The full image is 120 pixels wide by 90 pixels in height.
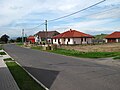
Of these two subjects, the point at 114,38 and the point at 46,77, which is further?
the point at 114,38

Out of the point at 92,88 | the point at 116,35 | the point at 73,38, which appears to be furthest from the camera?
the point at 116,35

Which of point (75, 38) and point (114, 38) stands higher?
point (114, 38)

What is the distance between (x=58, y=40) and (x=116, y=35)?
23049 mm

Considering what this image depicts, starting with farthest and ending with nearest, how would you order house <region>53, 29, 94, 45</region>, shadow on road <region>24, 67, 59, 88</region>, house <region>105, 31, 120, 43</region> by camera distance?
house <region>105, 31, 120, 43</region>, house <region>53, 29, 94, 45</region>, shadow on road <region>24, 67, 59, 88</region>

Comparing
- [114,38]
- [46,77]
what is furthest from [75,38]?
[46,77]

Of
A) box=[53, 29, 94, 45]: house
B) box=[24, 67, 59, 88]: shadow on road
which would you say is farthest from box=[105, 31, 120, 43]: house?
box=[24, 67, 59, 88]: shadow on road

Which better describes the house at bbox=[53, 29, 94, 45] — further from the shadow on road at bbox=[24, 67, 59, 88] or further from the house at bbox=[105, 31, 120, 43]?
the shadow on road at bbox=[24, 67, 59, 88]

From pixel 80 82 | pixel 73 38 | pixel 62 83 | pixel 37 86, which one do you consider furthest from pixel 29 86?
pixel 73 38

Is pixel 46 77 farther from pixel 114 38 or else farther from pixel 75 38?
pixel 114 38

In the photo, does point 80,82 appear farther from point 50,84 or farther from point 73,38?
point 73,38

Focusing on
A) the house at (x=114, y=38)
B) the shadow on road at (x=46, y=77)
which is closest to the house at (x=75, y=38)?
the house at (x=114, y=38)

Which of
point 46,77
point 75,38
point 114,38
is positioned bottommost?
point 46,77

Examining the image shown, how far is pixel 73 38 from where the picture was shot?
237ft

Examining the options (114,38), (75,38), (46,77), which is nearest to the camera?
(46,77)
